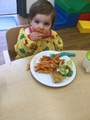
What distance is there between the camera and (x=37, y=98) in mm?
689

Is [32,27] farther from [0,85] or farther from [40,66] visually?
[0,85]

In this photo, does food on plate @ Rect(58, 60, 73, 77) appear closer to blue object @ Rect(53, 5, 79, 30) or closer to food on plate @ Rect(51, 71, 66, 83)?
food on plate @ Rect(51, 71, 66, 83)

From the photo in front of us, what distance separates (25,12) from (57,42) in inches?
52.7

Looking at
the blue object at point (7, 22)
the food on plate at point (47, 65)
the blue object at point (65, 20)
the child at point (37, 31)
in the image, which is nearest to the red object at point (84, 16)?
the blue object at point (65, 20)

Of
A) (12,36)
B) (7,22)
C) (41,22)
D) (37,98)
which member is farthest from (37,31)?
(7,22)

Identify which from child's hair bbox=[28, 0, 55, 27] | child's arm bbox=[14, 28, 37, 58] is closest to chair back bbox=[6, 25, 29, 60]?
child's arm bbox=[14, 28, 37, 58]

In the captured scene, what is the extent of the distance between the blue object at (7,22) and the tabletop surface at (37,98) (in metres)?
1.38

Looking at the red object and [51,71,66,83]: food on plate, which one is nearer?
[51,71,66,83]: food on plate

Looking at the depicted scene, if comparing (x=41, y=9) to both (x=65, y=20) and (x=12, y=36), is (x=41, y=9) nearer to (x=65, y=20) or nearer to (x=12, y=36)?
(x=12, y=36)

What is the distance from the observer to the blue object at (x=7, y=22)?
210cm

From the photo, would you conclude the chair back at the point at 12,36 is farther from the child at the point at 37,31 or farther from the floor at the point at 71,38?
the floor at the point at 71,38

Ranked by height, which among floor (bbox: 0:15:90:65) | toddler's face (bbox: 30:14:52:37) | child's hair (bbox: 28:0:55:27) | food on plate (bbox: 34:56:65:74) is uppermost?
child's hair (bbox: 28:0:55:27)

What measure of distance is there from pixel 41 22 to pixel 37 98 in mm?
420

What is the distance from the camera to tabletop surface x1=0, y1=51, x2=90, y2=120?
0.64m
